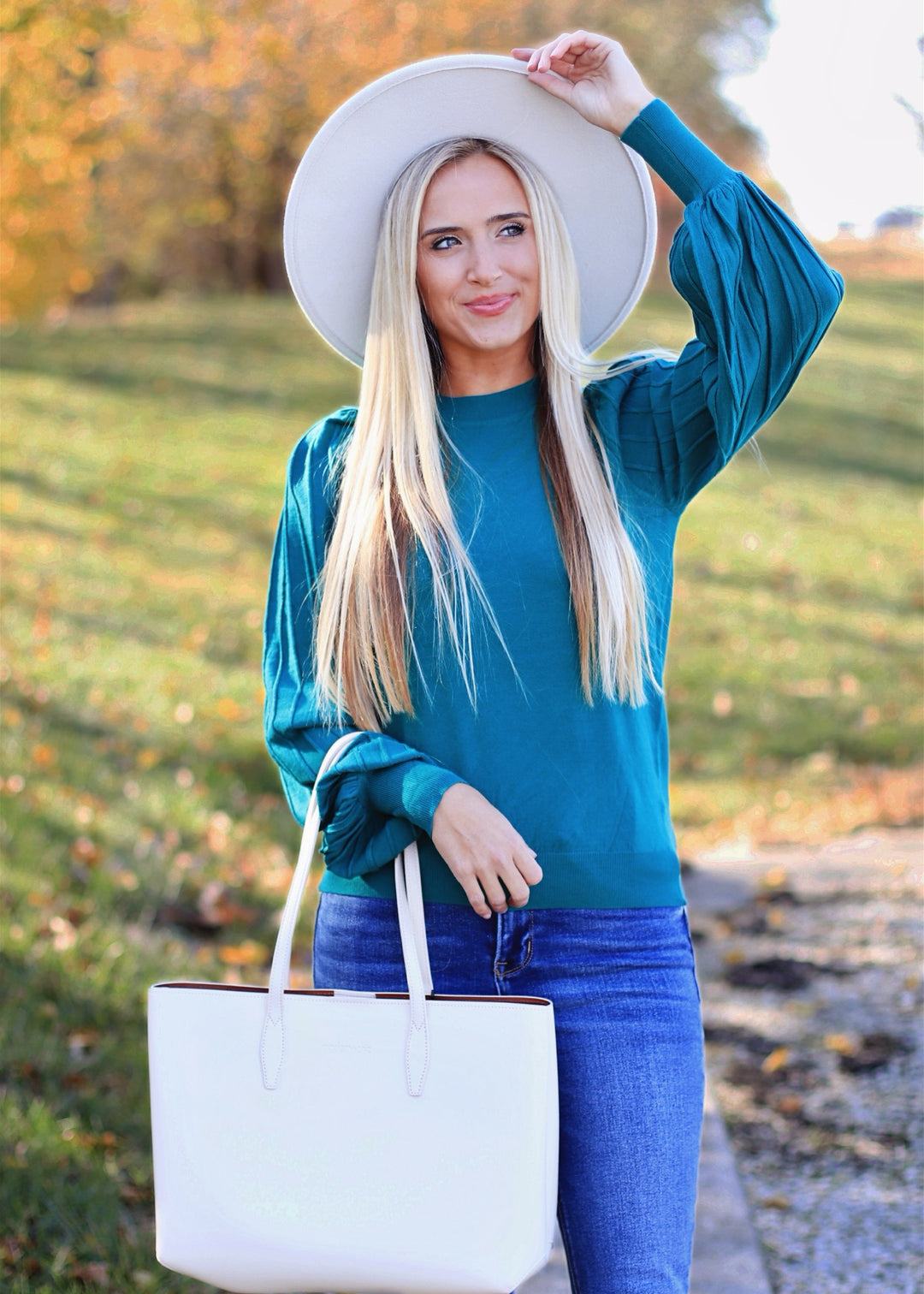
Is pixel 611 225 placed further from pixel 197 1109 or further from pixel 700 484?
Result: pixel 197 1109

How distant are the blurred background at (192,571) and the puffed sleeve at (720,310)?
6.65ft

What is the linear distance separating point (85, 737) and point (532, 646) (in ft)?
16.2

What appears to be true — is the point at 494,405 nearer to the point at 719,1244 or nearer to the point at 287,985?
the point at 287,985

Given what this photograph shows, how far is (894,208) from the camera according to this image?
5383mm

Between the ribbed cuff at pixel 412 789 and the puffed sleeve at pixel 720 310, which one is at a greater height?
the puffed sleeve at pixel 720 310

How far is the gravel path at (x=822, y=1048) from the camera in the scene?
3.50 meters

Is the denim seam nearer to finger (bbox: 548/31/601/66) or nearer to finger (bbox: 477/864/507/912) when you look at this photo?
finger (bbox: 477/864/507/912)

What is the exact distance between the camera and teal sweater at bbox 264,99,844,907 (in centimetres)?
206

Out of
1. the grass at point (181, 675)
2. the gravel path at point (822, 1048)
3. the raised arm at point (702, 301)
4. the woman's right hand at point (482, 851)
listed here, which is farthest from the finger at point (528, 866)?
the gravel path at point (822, 1048)

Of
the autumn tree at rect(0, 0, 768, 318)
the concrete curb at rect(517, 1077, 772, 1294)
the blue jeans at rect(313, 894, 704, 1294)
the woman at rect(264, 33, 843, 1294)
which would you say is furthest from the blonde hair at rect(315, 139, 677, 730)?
the autumn tree at rect(0, 0, 768, 318)

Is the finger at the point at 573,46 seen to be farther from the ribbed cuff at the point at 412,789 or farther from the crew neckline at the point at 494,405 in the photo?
the ribbed cuff at the point at 412,789

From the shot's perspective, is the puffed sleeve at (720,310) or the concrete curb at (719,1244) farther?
the concrete curb at (719,1244)

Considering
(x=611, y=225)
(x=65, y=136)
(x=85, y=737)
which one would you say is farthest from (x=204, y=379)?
(x=611, y=225)

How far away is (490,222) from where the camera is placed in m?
2.24
